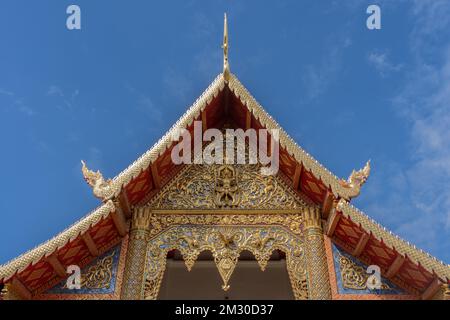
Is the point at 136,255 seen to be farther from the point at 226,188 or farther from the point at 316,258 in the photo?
the point at 316,258

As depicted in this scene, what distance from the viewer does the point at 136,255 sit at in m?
7.53

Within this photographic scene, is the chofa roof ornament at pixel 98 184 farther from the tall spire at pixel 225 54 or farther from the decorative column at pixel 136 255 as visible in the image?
the tall spire at pixel 225 54

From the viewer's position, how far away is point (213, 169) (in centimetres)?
848

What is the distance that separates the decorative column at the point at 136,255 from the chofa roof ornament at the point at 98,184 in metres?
0.81

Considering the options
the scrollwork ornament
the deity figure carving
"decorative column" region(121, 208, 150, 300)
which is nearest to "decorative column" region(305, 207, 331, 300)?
the scrollwork ornament

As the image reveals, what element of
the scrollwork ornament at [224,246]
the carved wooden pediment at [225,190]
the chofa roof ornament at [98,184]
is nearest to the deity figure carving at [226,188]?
the carved wooden pediment at [225,190]

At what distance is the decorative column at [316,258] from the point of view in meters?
7.16

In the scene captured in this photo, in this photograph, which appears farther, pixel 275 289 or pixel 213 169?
pixel 275 289

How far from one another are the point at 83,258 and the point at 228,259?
2063 millimetres

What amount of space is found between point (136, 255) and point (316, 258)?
101 inches
